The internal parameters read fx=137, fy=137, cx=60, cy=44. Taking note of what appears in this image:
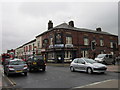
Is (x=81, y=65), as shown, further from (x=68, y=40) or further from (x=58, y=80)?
(x=68, y=40)

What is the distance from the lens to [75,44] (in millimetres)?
33875

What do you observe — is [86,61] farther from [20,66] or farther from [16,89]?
[16,89]

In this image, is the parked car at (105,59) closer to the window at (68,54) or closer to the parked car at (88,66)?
the parked car at (88,66)

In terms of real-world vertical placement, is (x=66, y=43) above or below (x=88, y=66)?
above

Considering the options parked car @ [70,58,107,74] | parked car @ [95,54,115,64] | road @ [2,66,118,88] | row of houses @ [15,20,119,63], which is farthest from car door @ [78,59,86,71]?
row of houses @ [15,20,119,63]

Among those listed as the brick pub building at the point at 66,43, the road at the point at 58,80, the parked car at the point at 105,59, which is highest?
the brick pub building at the point at 66,43

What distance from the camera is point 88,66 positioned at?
12805 millimetres

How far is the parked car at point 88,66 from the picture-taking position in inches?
486

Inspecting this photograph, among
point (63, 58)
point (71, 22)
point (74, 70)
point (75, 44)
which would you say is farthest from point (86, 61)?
point (71, 22)

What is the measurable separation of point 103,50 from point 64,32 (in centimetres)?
1432

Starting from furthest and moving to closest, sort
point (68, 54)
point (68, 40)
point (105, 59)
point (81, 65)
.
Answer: point (68, 40) < point (68, 54) < point (105, 59) < point (81, 65)

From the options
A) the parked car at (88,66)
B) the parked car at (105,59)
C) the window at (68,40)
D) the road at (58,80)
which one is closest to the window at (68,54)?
the window at (68,40)

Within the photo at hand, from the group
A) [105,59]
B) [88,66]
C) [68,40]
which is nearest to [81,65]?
[88,66]

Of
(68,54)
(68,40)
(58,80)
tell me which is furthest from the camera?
(68,40)
